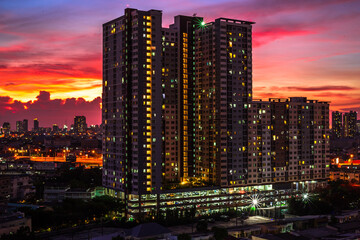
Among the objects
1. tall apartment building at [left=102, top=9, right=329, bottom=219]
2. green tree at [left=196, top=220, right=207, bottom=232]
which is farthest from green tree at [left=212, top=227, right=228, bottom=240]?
tall apartment building at [left=102, top=9, right=329, bottom=219]

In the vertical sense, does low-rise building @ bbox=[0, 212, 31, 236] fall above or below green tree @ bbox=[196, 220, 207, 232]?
above

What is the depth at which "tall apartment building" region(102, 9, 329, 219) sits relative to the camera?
88.6m

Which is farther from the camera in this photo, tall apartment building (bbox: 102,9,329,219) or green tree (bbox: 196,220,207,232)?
tall apartment building (bbox: 102,9,329,219)

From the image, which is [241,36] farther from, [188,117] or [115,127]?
[115,127]

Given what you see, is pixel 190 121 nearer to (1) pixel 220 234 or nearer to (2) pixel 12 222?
(1) pixel 220 234

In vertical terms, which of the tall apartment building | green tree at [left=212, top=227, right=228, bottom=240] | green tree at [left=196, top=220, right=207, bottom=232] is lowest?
green tree at [left=196, top=220, right=207, bottom=232]

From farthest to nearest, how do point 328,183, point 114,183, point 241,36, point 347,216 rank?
point 328,183, point 241,36, point 114,183, point 347,216

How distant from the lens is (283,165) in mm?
105500

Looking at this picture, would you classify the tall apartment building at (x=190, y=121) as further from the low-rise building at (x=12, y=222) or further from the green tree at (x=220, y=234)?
the green tree at (x=220, y=234)

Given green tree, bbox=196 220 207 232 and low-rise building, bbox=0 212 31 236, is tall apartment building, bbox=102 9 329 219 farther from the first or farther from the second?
low-rise building, bbox=0 212 31 236

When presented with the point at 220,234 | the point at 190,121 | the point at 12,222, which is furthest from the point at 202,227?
the point at 190,121

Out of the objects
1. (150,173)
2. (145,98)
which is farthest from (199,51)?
(150,173)

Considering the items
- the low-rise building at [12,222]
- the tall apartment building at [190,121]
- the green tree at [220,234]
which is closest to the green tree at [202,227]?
the green tree at [220,234]

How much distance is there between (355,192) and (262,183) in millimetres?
20576
